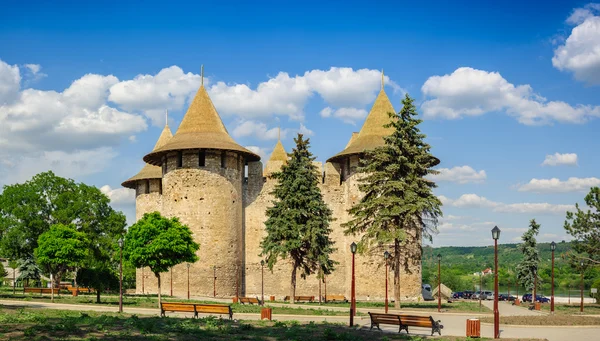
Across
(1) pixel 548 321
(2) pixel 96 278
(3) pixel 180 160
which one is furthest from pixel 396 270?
(3) pixel 180 160

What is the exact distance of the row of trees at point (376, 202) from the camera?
107 ft

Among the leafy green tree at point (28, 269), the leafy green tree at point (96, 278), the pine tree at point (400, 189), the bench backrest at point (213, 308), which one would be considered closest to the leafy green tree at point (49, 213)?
the leafy green tree at point (28, 269)

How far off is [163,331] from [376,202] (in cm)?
1760

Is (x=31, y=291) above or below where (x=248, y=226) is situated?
below

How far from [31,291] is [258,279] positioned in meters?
14.5

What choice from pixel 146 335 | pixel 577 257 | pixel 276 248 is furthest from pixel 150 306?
pixel 577 257

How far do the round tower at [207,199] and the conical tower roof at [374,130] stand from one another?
6931mm

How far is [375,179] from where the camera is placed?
110 ft

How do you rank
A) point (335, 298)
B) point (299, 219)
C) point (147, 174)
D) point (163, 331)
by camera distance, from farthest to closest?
point (147, 174) < point (335, 298) < point (299, 219) < point (163, 331)

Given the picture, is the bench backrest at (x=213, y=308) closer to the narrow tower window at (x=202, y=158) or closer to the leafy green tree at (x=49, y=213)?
the narrow tower window at (x=202, y=158)

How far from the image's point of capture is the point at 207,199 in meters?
40.7

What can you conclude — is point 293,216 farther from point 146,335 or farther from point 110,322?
point 146,335

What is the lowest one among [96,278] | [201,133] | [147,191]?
[96,278]

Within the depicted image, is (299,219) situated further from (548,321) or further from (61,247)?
(548,321)
